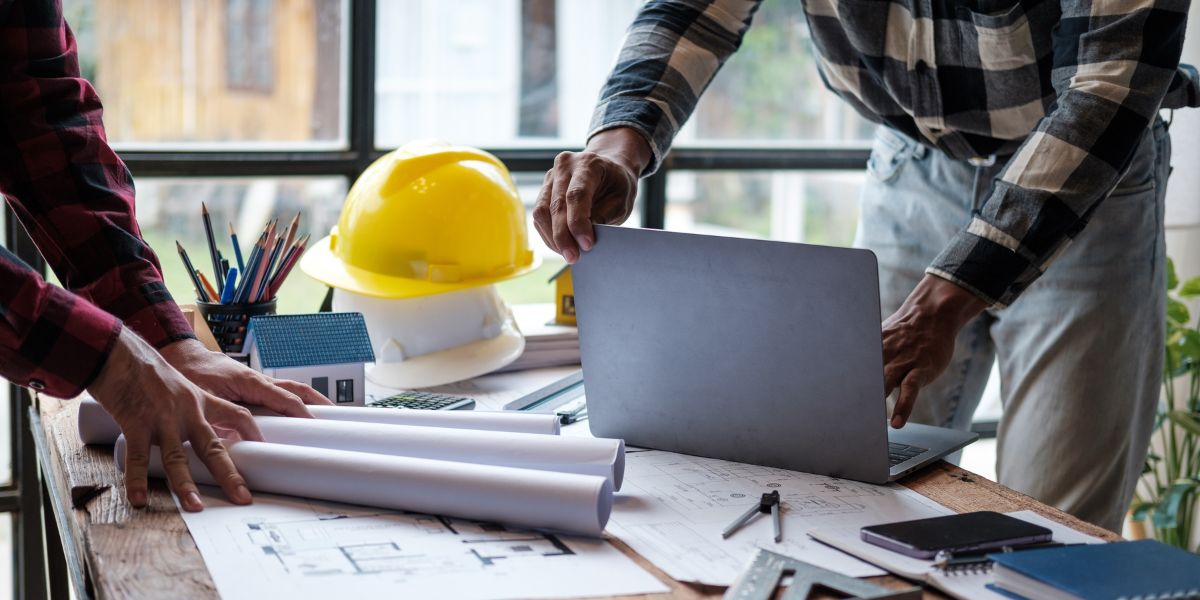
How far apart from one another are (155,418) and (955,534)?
28.5 inches

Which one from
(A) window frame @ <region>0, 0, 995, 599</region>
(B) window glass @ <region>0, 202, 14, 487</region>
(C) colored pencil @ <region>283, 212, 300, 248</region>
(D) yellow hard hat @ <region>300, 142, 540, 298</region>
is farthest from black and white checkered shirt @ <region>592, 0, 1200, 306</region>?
(B) window glass @ <region>0, 202, 14, 487</region>

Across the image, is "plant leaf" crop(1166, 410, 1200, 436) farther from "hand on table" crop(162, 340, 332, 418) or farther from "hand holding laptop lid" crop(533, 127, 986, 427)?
"hand on table" crop(162, 340, 332, 418)

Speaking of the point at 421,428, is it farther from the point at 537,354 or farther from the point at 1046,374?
the point at 1046,374

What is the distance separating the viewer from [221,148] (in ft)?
7.54

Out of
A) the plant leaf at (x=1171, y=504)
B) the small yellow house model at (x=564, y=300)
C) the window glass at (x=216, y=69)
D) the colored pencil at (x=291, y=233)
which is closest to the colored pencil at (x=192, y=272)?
the colored pencil at (x=291, y=233)

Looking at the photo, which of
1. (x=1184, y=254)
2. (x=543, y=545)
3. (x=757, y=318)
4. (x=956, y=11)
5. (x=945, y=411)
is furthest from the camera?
(x=1184, y=254)

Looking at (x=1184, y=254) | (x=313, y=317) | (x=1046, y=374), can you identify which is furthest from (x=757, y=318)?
(x=1184, y=254)

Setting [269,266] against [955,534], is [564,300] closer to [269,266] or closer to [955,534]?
[269,266]

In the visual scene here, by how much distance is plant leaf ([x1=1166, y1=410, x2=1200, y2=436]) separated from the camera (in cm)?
240

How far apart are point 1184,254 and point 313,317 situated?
7.10 ft

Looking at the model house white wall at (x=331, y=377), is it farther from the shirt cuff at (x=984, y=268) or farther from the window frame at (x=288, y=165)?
the window frame at (x=288, y=165)

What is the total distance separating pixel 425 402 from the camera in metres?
1.40

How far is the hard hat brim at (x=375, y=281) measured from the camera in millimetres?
1575

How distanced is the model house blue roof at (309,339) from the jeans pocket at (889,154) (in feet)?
2.90
